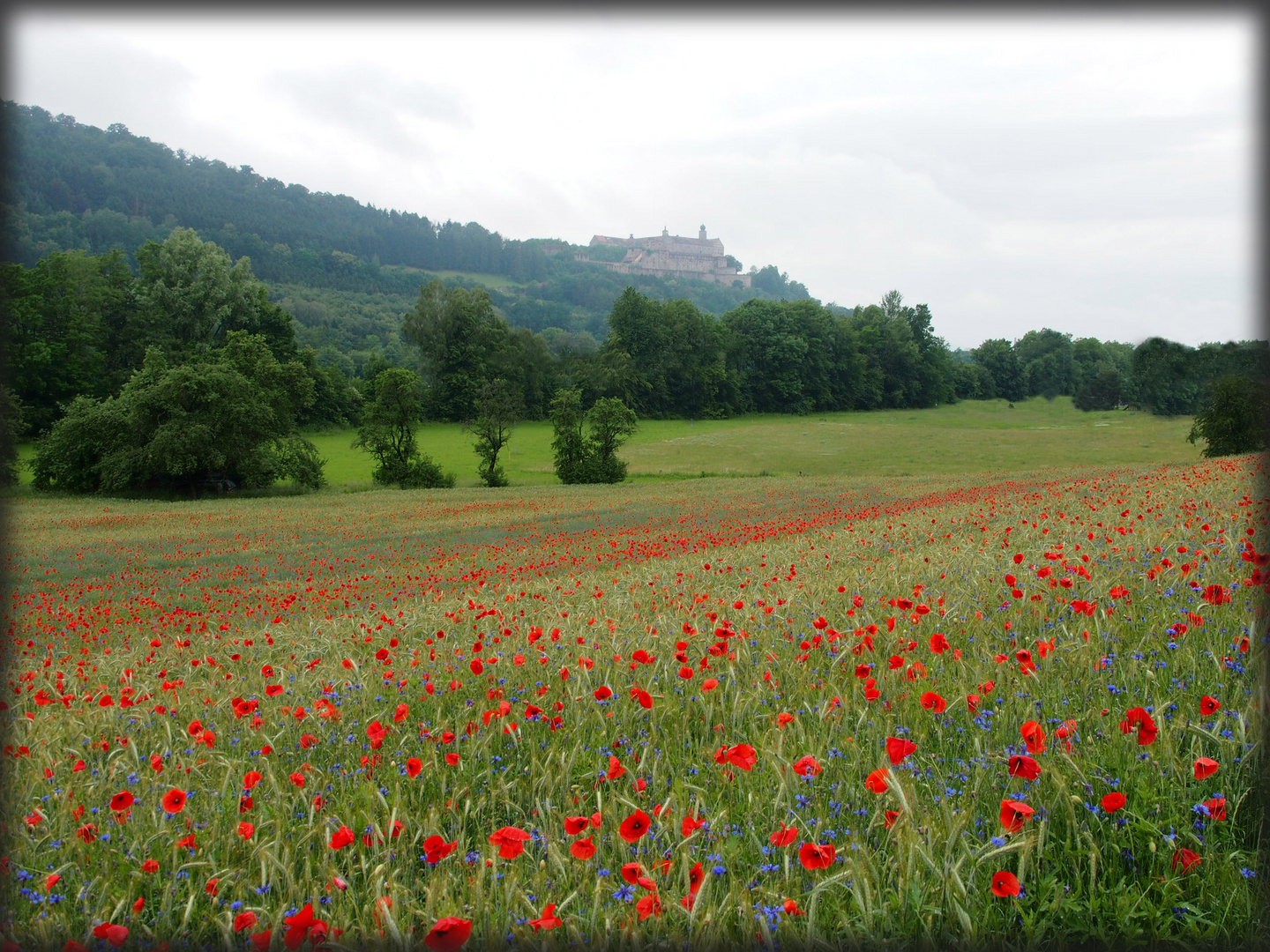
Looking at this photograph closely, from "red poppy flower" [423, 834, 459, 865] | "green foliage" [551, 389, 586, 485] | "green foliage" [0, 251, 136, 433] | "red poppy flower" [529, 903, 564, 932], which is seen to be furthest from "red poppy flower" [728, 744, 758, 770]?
"green foliage" [0, 251, 136, 433]

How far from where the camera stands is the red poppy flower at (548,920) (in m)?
1.77

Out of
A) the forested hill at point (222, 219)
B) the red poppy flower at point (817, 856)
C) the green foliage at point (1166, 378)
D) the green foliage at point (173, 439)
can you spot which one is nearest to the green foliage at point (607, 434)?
the green foliage at point (173, 439)

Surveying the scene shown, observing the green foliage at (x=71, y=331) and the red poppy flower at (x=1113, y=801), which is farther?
the green foliage at (x=71, y=331)

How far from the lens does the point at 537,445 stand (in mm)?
74500

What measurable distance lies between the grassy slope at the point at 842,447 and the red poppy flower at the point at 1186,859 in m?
46.8

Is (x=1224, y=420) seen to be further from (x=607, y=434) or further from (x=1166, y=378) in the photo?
(x=607, y=434)

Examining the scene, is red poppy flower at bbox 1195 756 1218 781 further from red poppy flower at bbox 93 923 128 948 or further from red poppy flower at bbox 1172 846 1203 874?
red poppy flower at bbox 93 923 128 948

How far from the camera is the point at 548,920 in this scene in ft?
5.87

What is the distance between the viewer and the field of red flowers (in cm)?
205

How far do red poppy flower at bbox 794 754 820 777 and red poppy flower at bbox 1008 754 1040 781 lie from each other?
629 mm

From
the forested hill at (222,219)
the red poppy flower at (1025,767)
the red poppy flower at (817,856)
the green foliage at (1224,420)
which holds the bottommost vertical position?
the red poppy flower at (817,856)

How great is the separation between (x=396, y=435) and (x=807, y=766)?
2114 inches

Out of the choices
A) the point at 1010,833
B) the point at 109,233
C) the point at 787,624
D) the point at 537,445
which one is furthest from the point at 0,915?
the point at 109,233

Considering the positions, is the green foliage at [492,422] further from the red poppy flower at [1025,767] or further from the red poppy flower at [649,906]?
the red poppy flower at [649,906]
